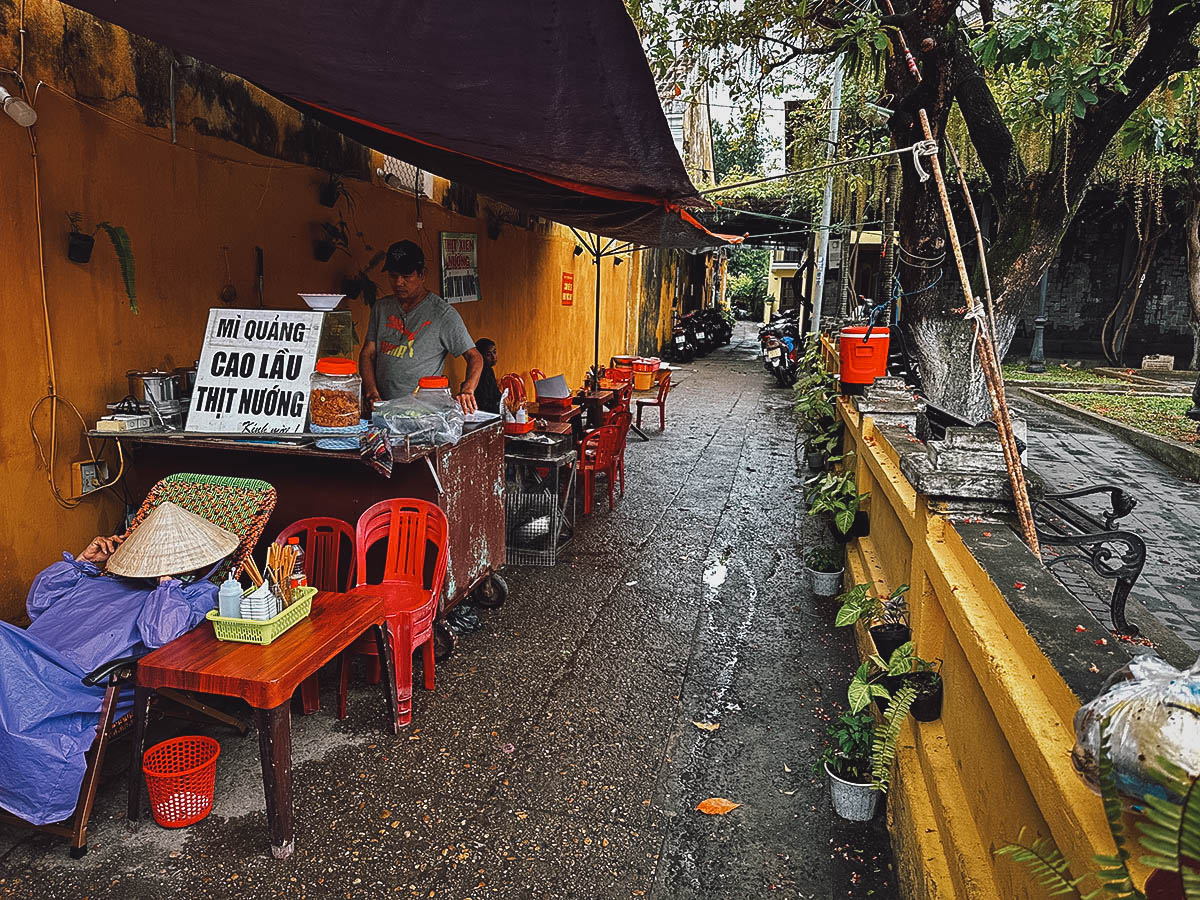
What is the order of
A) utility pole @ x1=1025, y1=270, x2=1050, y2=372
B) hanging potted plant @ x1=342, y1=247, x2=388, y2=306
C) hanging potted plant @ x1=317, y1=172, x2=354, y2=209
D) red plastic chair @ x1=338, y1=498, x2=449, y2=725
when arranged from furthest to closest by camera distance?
utility pole @ x1=1025, y1=270, x2=1050, y2=372 → hanging potted plant @ x1=342, y1=247, x2=388, y2=306 → hanging potted plant @ x1=317, y1=172, x2=354, y2=209 → red plastic chair @ x1=338, y1=498, x2=449, y2=725

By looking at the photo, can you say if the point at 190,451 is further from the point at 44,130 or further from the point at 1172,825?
the point at 1172,825

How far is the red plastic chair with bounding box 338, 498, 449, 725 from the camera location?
11.9ft

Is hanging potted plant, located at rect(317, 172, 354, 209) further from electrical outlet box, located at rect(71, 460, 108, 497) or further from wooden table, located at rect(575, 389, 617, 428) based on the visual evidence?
wooden table, located at rect(575, 389, 617, 428)

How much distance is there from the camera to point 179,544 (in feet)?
10.9

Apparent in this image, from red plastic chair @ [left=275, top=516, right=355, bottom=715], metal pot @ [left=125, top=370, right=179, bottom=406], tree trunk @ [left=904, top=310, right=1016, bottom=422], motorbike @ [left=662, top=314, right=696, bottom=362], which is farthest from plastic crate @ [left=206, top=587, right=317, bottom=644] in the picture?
motorbike @ [left=662, top=314, right=696, bottom=362]

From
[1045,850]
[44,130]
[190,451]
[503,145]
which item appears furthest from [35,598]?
[1045,850]

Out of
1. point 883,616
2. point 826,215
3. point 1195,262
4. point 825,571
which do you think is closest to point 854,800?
point 883,616

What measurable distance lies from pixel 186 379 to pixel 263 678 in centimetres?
243

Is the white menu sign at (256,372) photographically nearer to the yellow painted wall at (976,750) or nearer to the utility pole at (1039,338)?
the yellow painted wall at (976,750)

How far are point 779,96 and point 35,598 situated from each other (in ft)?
26.4

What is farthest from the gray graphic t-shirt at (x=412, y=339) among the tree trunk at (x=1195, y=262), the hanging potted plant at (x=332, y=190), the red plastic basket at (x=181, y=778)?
the tree trunk at (x=1195, y=262)

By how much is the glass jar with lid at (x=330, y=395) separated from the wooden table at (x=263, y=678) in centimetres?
129

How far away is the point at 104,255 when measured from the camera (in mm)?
3953

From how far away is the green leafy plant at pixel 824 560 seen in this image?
548cm
